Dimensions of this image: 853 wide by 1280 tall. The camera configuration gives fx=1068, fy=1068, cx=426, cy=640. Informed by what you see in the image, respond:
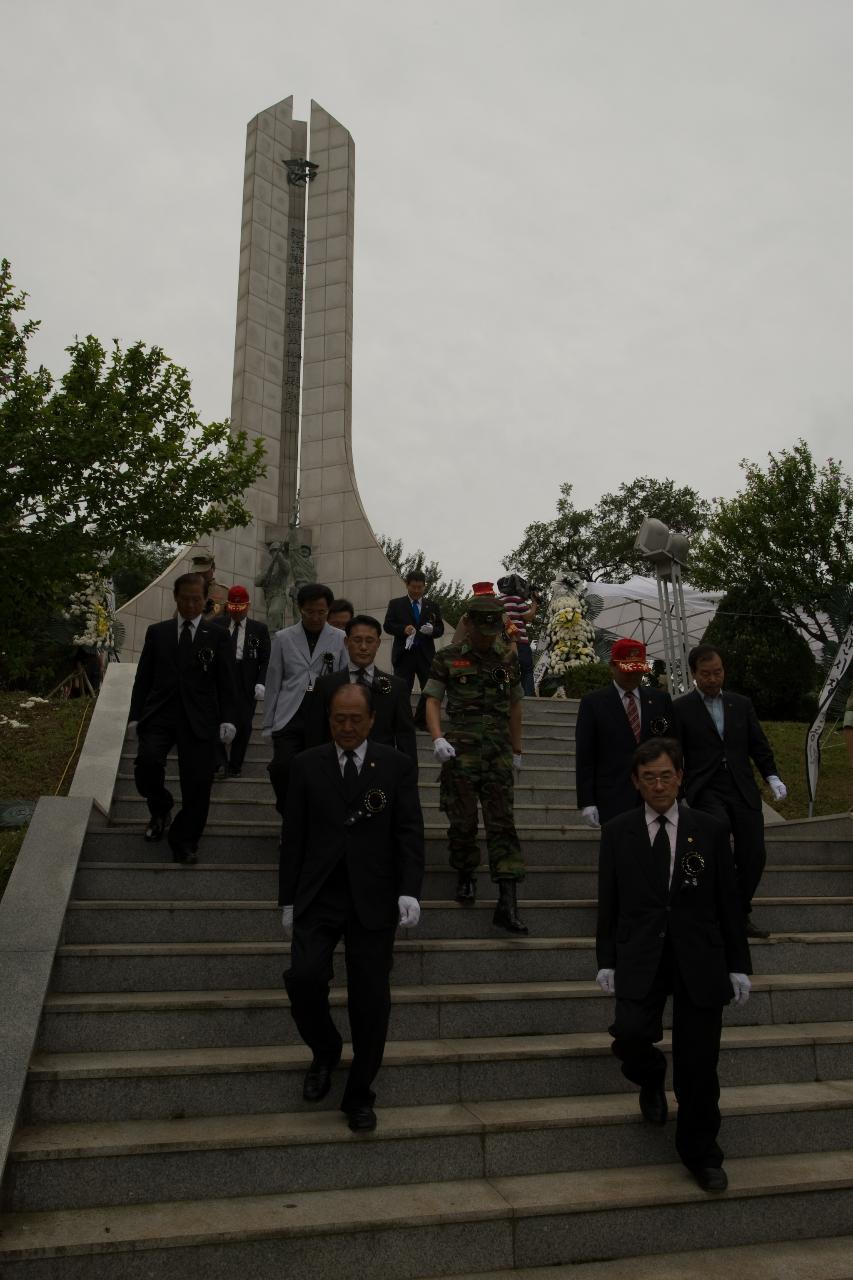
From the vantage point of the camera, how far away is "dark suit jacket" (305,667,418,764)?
18.0 feet

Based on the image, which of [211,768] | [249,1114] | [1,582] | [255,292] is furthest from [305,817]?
[255,292]

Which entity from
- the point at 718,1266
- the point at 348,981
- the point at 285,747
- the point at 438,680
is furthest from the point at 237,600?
the point at 718,1266

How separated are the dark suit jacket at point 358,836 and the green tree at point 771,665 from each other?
1606cm

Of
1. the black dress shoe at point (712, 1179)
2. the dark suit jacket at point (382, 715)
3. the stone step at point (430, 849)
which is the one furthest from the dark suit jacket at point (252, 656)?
the black dress shoe at point (712, 1179)

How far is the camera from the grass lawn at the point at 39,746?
8.98 m

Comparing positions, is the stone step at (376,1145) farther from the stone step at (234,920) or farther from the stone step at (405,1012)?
the stone step at (234,920)

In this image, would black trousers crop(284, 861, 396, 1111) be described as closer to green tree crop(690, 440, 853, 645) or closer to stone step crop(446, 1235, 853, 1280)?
stone step crop(446, 1235, 853, 1280)

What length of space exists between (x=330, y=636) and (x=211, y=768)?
1.08m

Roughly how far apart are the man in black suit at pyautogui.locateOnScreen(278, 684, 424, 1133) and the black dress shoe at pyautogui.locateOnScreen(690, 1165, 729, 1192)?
1.21m

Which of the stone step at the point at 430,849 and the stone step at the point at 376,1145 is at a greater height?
the stone step at the point at 430,849

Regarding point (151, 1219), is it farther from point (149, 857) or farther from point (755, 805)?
point (755, 805)

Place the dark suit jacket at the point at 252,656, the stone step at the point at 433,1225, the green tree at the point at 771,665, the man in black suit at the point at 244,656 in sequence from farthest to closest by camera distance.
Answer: the green tree at the point at 771,665
the dark suit jacket at the point at 252,656
the man in black suit at the point at 244,656
the stone step at the point at 433,1225

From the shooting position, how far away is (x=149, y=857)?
6.33 m

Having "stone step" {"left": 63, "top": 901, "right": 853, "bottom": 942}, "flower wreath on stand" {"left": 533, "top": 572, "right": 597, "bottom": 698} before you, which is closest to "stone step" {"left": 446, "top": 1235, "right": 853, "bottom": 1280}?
"stone step" {"left": 63, "top": 901, "right": 853, "bottom": 942}
